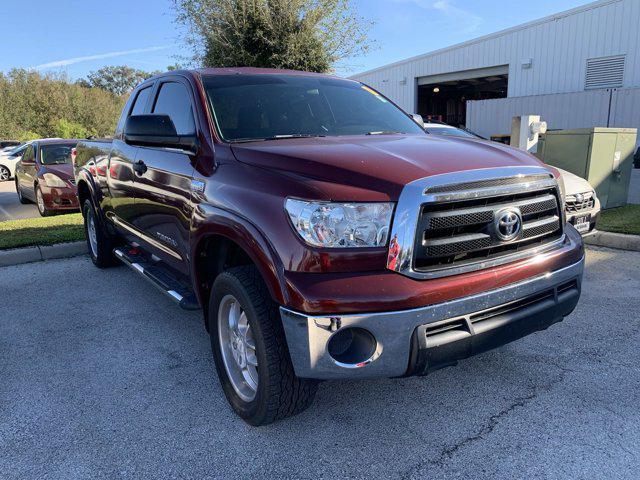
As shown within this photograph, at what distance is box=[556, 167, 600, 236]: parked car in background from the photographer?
222 inches

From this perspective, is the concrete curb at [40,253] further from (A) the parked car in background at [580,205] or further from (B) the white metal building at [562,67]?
(B) the white metal building at [562,67]

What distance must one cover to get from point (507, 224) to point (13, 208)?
13381 millimetres

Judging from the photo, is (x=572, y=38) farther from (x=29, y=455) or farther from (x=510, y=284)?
(x=29, y=455)

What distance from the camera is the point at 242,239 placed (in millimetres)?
2521

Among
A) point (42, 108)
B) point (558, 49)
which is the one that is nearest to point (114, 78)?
point (42, 108)

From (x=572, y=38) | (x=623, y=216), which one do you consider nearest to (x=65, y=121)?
(x=572, y=38)

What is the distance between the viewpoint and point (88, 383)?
10.7ft

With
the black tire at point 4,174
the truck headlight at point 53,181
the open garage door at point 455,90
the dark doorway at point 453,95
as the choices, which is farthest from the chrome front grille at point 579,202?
the dark doorway at point 453,95

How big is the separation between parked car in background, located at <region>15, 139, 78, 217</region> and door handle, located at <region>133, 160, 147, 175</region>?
6.02m

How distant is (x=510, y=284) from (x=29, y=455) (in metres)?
2.56

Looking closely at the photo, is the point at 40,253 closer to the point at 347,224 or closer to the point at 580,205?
the point at 347,224

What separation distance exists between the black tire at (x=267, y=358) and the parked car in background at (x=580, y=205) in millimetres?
4295

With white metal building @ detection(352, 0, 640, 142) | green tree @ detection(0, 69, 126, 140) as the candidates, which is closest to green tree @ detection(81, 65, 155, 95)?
green tree @ detection(0, 69, 126, 140)

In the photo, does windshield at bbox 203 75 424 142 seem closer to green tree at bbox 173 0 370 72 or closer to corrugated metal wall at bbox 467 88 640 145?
green tree at bbox 173 0 370 72
